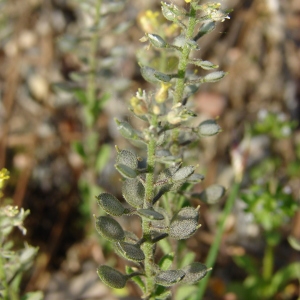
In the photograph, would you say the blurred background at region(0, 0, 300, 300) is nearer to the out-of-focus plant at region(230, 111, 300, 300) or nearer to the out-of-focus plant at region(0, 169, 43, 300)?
the out-of-focus plant at region(230, 111, 300, 300)

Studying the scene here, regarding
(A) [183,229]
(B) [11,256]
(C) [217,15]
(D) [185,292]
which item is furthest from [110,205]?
(D) [185,292]

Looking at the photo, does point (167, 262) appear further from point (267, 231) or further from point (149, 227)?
point (267, 231)

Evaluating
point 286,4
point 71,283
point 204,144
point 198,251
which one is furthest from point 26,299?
point 286,4

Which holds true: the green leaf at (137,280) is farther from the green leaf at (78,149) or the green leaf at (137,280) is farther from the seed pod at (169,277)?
the green leaf at (78,149)

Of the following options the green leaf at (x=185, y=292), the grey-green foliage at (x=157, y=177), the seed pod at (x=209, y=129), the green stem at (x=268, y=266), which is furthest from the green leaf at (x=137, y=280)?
the green stem at (x=268, y=266)

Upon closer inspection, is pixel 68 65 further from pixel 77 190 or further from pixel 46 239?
pixel 46 239

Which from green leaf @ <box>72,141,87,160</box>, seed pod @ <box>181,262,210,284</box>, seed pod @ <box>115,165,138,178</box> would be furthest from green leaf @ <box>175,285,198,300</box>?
green leaf @ <box>72,141,87,160</box>
